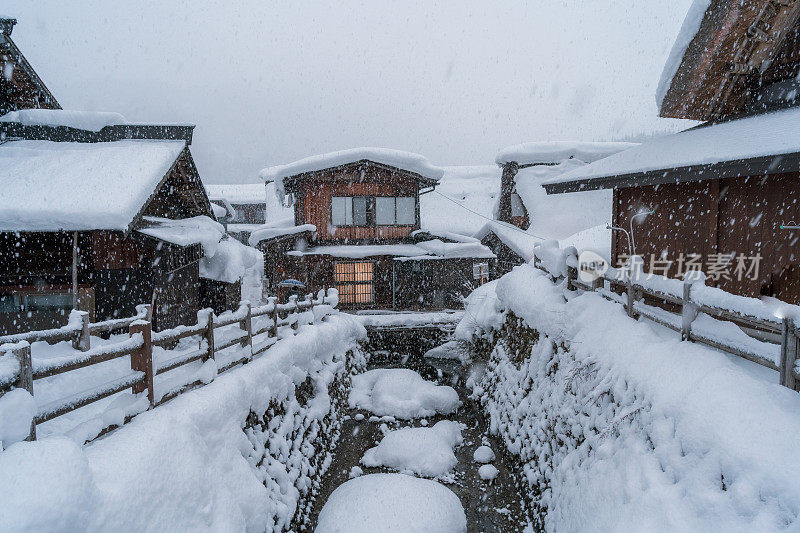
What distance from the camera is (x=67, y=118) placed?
38.9 ft

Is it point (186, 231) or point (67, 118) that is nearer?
point (186, 231)

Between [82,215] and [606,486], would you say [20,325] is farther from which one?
[606,486]

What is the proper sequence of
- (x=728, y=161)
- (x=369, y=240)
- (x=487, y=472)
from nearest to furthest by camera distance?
1. (x=728, y=161)
2. (x=487, y=472)
3. (x=369, y=240)

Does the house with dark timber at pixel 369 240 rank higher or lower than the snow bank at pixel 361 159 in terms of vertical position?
lower

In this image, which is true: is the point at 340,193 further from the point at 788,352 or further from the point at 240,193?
the point at 240,193

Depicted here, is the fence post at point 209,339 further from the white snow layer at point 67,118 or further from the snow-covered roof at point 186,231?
the white snow layer at point 67,118

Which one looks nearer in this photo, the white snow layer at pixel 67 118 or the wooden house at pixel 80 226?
the wooden house at pixel 80 226

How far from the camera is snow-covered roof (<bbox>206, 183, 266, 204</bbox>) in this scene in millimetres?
36237

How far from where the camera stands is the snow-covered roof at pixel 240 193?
36.2 meters

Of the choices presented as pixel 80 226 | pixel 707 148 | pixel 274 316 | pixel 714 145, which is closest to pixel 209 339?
pixel 274 316

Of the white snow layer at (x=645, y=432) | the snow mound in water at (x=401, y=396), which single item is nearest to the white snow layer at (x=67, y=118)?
the snow mound in water at (x=401, y=396)

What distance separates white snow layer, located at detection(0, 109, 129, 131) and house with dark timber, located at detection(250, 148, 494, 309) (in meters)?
6.66

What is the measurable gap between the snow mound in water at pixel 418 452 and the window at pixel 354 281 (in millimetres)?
9876

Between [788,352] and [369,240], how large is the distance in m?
16.4
